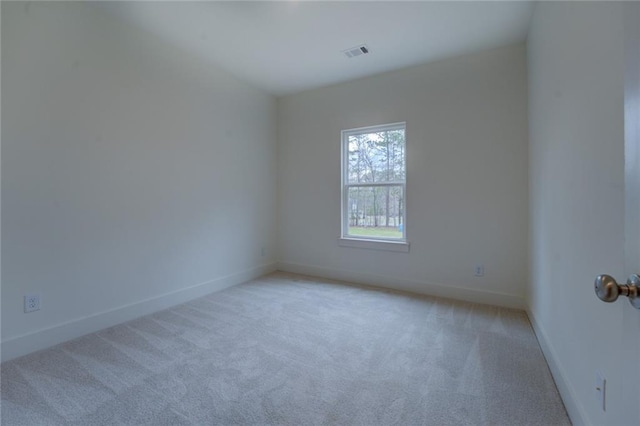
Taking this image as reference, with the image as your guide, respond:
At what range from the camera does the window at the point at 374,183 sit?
352cm

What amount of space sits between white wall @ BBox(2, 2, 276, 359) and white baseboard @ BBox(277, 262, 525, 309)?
1.05 metres

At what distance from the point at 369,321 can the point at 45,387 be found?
223 cm

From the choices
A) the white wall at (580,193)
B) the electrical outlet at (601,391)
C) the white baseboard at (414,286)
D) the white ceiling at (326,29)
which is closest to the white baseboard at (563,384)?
the white wall at (580,193)

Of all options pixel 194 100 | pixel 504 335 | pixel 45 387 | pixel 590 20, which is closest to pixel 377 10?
pixel 590 20

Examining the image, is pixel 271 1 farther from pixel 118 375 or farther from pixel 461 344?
pixel 461 344

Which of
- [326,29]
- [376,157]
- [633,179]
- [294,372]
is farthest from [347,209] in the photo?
[633,179]

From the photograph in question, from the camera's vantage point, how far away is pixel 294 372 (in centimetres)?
179

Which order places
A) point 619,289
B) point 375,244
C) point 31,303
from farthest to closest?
point 375,244 → point 31,303 → point 619,289

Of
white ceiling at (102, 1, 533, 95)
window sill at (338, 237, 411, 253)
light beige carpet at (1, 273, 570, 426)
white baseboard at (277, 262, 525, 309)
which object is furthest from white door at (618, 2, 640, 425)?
window sill at (338, 237, 411, 253)

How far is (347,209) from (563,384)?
274 cm

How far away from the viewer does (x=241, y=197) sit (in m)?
3.77

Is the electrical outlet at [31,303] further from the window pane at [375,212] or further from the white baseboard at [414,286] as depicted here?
the window pane at [375,212]

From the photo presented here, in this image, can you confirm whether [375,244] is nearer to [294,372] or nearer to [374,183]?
[374,183]

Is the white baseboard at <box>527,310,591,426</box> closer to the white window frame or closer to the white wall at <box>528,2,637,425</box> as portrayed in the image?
the white wall at <box>528,2,637,425</box>
